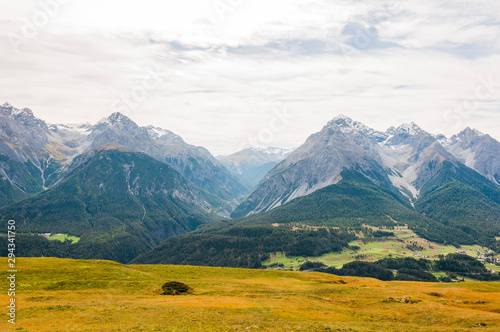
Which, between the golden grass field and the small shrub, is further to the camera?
the small shrub

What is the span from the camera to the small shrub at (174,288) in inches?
3627

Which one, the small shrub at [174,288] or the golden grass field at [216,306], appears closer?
the golden grass field at [216,306]

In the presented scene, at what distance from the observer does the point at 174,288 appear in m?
94.5

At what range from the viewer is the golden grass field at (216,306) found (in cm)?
5956

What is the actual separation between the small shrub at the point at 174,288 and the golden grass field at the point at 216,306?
3.46m

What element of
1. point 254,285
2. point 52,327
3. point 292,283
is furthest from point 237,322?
point 292,283

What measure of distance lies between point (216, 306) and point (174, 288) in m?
25.7

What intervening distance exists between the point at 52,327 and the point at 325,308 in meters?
61.7

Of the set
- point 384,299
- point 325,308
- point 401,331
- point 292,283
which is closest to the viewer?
point 401,331

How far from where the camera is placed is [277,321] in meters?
63.8

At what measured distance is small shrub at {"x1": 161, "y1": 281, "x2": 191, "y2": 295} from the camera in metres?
92.1

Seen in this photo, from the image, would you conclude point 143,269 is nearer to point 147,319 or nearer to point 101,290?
point 101,290

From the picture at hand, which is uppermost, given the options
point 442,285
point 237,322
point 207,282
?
point 237,322

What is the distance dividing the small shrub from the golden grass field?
A: 346 centimetres
